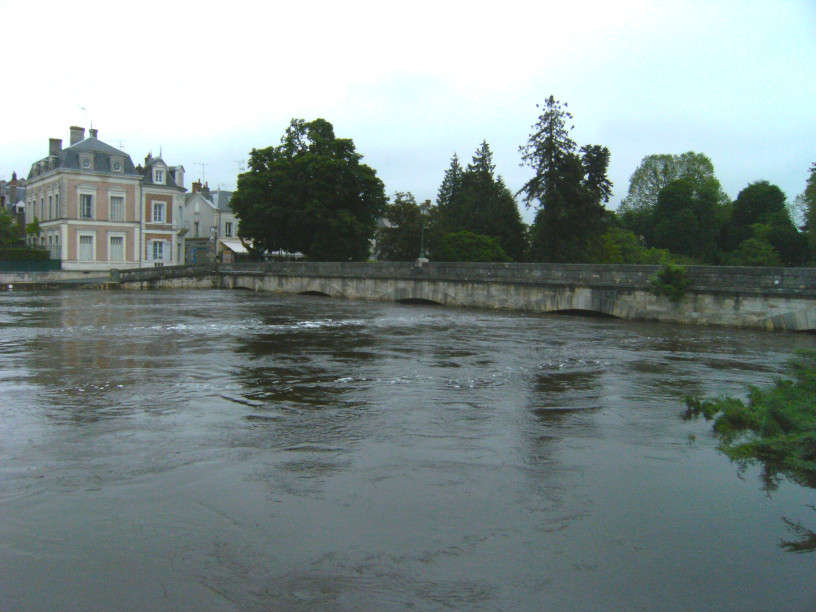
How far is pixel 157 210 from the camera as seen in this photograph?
61781 millimetres

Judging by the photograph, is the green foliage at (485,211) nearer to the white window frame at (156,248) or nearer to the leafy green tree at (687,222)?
the leafy green tree at (687,222)

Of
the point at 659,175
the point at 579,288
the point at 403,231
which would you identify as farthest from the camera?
the point at 659,175

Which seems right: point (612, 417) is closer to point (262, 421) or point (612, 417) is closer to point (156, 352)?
point (262, 421)

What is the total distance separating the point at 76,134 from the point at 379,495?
62903 mm

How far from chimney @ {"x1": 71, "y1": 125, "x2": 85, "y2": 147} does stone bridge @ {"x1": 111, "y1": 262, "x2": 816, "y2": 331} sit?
26630 mm

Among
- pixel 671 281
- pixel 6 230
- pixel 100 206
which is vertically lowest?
pixel 671 281

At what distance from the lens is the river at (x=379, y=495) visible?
434 cm

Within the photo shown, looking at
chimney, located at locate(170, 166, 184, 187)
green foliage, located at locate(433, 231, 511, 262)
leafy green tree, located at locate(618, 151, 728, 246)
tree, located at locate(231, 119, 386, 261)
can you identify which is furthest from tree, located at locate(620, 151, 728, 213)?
chimney, located at locate(170, 166, 184, 187)

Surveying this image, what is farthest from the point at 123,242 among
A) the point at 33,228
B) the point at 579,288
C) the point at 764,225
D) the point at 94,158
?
the point at 764,225

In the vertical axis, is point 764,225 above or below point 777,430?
above

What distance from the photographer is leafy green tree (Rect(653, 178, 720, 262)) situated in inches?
2849

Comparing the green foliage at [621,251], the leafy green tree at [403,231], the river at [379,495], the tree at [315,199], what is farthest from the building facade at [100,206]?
the river at [379,495]

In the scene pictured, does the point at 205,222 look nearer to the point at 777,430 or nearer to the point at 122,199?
the point at 122,199

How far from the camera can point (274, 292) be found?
48125 mm
